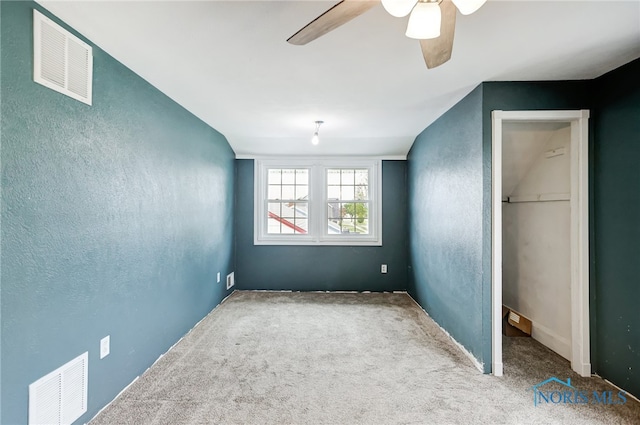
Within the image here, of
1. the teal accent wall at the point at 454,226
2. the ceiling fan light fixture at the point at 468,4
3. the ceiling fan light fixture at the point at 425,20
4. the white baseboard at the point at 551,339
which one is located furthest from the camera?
the white baseboard at the point at 551,339

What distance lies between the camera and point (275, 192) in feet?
16.4

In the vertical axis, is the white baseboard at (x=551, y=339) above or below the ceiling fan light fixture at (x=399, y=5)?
below

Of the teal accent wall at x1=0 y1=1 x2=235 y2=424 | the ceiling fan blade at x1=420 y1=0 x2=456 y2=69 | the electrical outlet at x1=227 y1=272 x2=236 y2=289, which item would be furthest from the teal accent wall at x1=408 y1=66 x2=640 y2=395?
the electrical outlet at x1=227 y1=272 x2=236 y2=289

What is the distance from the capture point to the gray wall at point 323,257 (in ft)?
15.8

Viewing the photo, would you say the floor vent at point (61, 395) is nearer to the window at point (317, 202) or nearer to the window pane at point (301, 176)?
the window at point (317, 202)

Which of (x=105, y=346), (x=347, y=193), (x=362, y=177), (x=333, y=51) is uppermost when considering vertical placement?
(x=333, y=51)

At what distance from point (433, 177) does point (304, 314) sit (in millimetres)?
2275

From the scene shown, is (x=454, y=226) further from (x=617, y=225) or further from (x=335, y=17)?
(x=335, y=17)

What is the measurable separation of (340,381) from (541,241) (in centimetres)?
232

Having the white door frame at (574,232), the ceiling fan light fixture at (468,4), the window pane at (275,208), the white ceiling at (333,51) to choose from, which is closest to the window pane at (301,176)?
the window pane at (275,208)

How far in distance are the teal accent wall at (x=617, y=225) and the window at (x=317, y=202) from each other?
281cm

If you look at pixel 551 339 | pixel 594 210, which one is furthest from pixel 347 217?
pixel 594 210

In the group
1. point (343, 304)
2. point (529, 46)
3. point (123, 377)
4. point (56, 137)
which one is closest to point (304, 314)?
point (343, 304)

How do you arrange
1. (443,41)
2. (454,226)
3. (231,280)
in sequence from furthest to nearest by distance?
(231,280)
(454,226)
(443,41)
